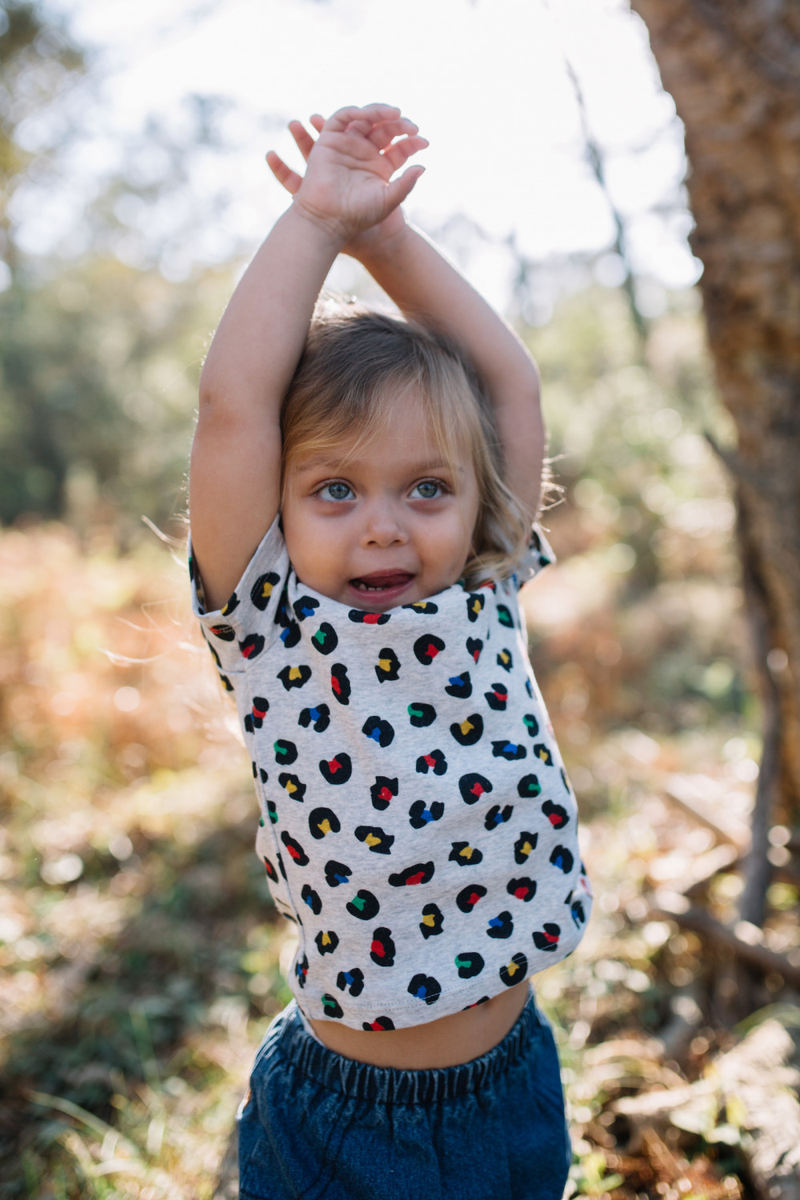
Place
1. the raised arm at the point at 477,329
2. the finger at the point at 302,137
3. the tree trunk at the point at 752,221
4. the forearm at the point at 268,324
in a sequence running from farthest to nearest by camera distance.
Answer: the tree trunk at the point at 752,221, the raised arm at the point at 477,329, the finger at the point at 302,137, the forearm at the point at 268,324

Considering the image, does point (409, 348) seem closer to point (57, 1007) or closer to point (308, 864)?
point (308, 864)

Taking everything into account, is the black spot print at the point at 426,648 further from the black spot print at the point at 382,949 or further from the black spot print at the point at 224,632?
the black spot print at the point at 382,949

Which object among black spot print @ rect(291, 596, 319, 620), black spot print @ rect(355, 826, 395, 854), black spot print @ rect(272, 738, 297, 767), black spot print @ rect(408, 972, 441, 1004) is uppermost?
black spot print @ rect(291, 596, 319, 620)

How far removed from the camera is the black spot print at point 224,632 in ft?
4.44

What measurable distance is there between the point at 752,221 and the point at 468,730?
196 centimetres

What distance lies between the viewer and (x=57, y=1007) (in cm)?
292

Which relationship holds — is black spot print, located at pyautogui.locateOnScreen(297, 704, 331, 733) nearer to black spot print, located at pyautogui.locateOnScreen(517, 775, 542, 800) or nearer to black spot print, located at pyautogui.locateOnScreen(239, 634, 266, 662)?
black spot print, located at pyautogui.locateOnScreen(239, 634, 266, 662)

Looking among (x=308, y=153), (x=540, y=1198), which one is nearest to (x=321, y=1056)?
(x=540, y=1198)

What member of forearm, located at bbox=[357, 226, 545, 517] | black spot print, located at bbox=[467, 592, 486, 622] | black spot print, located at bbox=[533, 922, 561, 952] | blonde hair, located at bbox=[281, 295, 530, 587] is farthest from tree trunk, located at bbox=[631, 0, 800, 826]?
black spot print, located at bbox=[533, 922, 561, 952]

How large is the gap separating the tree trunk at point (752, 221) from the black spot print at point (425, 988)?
194 centimetres

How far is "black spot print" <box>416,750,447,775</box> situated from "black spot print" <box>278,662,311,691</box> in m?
0.24

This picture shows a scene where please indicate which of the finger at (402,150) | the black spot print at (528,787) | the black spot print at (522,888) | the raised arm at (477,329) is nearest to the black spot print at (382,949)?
the black spot print at (522,888)

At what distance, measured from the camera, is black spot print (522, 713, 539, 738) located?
1.44 metres

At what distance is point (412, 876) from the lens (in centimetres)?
131
